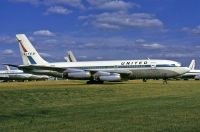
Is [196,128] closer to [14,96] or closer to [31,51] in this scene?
[14,96]

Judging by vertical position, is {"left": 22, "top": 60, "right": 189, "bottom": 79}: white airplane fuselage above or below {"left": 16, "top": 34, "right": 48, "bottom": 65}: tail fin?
below

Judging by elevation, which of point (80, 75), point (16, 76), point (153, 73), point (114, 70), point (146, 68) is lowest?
point (80, 75)

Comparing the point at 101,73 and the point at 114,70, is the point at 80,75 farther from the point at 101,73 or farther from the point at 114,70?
the point at 114,70

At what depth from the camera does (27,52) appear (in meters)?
74.2

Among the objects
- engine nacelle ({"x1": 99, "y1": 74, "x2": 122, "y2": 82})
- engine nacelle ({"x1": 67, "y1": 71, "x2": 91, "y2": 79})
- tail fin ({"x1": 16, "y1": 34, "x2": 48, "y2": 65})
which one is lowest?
engine nacelle ({"x1": 99, "y1": 74, "x2": 122, "y2": 82})

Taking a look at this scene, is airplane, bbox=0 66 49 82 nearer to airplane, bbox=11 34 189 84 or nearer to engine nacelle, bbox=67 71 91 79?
airplane, bbox=11 34 189 84

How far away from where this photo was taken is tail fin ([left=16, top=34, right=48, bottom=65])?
74.2 meters

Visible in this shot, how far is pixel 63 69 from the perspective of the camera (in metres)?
69.3

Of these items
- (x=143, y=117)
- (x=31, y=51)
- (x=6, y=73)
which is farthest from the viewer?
(x=6, y=73)

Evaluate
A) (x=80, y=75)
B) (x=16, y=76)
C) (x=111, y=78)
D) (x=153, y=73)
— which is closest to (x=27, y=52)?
(x=80, y=75)

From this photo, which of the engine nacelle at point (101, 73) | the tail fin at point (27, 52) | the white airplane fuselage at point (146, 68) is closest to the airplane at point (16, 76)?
the tail fin at point (27, 52)

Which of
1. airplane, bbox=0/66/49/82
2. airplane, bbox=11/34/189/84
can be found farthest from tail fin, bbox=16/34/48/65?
airplane, bbox=0/66/49/82

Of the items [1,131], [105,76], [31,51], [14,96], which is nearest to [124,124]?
[1,131]

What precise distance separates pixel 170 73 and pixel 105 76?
31.3ft
